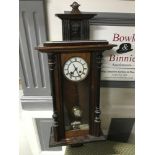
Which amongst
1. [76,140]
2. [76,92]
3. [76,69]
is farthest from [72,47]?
[76,140]

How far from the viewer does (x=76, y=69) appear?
0.92 meters

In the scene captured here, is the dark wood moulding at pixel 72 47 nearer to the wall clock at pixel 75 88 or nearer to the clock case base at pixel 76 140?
the wall clock at pixel 75 88

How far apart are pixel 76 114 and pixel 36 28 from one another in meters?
0.45

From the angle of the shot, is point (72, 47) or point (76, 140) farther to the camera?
point (76, 140)

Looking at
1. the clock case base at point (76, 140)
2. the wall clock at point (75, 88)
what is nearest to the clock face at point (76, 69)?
the wall clock at point (75, 88)

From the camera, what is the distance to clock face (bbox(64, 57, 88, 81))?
0.91 m

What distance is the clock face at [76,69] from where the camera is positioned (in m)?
0.91

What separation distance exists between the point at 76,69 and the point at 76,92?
0.12 meters

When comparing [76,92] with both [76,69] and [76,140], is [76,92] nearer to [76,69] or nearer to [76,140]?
[76,69]

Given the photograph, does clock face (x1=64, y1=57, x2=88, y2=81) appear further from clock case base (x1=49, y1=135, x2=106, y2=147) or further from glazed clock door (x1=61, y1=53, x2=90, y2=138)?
clock case base (x1=49, y1=135, x2=106, y2=147)

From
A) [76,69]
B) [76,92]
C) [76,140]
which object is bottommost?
[76,140]

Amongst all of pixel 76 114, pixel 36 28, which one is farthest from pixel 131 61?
pixel 36 28

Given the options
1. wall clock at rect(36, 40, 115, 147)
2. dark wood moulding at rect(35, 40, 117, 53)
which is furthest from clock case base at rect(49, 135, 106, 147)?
dark wood moulding at rect(35, 40, 117, 53)
